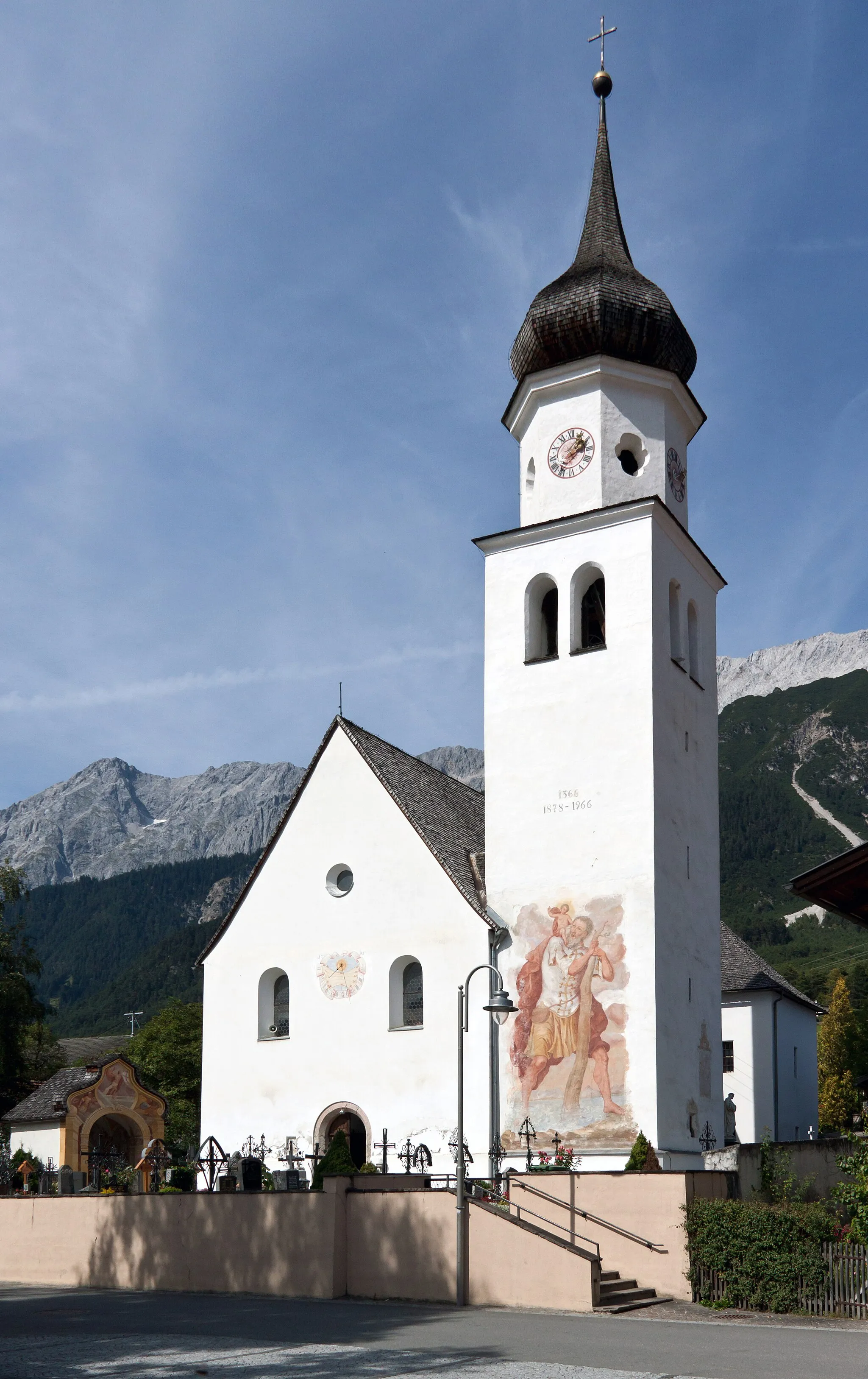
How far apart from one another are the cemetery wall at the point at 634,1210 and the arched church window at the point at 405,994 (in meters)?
7.47

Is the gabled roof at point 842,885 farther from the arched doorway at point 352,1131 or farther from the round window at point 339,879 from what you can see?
the round window at point 339,879

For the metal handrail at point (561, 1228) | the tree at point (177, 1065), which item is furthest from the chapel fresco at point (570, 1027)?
the tree at point (177, 1065)

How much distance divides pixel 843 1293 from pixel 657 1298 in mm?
2951

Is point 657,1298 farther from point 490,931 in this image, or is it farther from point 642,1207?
point 490,931

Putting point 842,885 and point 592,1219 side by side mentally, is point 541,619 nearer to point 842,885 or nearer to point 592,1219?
point 592,1219

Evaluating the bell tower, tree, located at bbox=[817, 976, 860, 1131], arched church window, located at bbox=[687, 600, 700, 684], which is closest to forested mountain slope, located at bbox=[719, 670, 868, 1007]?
tree, located at bbox=[817, 976, 860, 1131]

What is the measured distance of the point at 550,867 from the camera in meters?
30.1

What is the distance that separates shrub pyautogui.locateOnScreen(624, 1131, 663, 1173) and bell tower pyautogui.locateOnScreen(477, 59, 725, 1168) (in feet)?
2.16

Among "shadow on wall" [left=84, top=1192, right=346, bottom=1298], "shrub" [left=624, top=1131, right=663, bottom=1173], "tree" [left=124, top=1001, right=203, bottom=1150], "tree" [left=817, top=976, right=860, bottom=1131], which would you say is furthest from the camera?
"tree" [left=817, top=976, right=860, bottom=1131]

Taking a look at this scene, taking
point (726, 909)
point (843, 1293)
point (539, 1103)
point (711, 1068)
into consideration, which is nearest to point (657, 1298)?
point (843, 1293)

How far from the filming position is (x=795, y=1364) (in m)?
15.4

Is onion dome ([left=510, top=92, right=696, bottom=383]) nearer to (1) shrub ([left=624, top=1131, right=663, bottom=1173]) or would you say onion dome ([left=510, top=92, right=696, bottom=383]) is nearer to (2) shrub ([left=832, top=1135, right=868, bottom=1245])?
(1) shrub ([left=624, top=1131, right=663, bottom=1173])

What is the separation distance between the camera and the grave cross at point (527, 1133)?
2836cm

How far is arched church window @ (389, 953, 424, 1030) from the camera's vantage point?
31.1m
